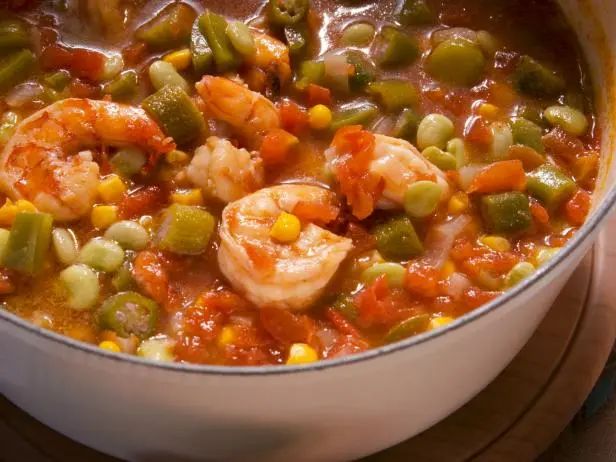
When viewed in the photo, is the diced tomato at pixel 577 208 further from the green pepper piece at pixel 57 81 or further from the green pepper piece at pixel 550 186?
the green pepper piece at pixel 57 81

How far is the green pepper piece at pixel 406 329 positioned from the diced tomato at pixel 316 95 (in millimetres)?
815

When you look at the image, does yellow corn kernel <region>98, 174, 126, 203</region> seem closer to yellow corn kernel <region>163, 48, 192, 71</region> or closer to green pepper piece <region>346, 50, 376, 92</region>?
yellow corn kernel <region>163, 48, 192, 71</region>

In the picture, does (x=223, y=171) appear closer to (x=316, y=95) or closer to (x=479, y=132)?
(x=316, y=95)

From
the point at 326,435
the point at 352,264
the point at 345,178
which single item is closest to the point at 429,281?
the point at 352,264

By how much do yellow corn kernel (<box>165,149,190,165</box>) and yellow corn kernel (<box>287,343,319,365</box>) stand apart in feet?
2.28

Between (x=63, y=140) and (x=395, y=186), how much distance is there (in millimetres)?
925

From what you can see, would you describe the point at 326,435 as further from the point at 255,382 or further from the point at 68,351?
the point at 68,351

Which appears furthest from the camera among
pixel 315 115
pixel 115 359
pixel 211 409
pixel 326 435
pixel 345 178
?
pixel 315 115

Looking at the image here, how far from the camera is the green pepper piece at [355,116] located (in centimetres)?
255

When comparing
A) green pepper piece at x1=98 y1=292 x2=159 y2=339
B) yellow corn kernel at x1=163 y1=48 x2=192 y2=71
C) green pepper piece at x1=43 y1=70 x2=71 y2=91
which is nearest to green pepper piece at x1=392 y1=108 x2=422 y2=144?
yellow corn kernel at x1=163 y1=48 x2=192 y2=71

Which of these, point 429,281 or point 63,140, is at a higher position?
point 63,140

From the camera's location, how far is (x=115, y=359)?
4.93ft

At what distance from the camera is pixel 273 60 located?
8.69ft

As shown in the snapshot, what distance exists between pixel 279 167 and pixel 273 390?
102cm
